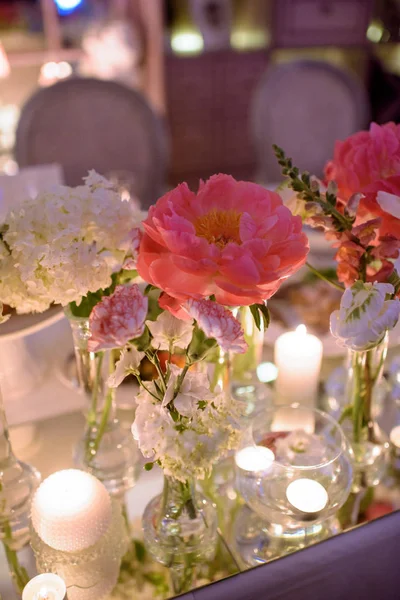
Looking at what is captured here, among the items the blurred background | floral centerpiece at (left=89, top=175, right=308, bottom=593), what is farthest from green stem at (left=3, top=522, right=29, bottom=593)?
the blurred background

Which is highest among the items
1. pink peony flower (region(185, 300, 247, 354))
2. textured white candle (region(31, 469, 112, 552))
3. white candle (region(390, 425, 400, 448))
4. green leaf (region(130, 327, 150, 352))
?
pink peony flower (region(185, 300, 247, 354))

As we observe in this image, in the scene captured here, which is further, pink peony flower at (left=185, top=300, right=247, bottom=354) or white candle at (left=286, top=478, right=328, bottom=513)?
white candle at (left=286, top=478, right=328, bottom=513)

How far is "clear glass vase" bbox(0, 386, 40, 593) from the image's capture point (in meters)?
0.68

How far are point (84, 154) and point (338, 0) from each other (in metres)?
2.30

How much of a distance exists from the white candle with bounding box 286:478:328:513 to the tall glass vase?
3.2 inches

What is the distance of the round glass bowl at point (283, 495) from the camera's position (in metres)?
0.65

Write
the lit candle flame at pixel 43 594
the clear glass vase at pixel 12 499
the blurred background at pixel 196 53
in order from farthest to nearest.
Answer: the blurred background at pixel 196 53 → the clear glass vase at pixel 12 499 → the lit candle flame at pixel 43 594

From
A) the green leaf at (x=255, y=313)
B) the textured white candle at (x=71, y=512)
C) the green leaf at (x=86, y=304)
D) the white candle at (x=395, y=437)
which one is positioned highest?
the green leaf at (x=255, y=313)

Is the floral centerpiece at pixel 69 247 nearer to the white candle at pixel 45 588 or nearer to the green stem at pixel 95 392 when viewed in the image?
the green stem at pixel 95 392

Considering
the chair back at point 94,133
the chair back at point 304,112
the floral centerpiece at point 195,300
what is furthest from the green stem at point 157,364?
the chair back at point 304,112

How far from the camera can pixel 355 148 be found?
66 cm

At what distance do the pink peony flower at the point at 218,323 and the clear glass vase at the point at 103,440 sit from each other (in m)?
0.26

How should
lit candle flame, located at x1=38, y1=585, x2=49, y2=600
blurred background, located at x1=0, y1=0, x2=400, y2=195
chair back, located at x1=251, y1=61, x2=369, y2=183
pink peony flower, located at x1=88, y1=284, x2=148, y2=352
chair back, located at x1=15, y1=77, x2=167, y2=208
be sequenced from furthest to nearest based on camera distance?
blurred background, located at x1=0, y1=0, x2=400, y2=195, chair back, located at x1=251, y1=61, x2=369, y2=183, chair back, located at x1=15, y1=77, x2=167, y2=208, lit candle flame, located at x1=38, y1=585, x2=49, y2=600, pink peony flower, located at x1=88, y1=284, x2=148, y2=352

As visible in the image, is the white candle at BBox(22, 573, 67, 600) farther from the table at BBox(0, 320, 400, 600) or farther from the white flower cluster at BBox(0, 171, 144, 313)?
the white flower cluster at BBox(0, 171, 144, 313)
